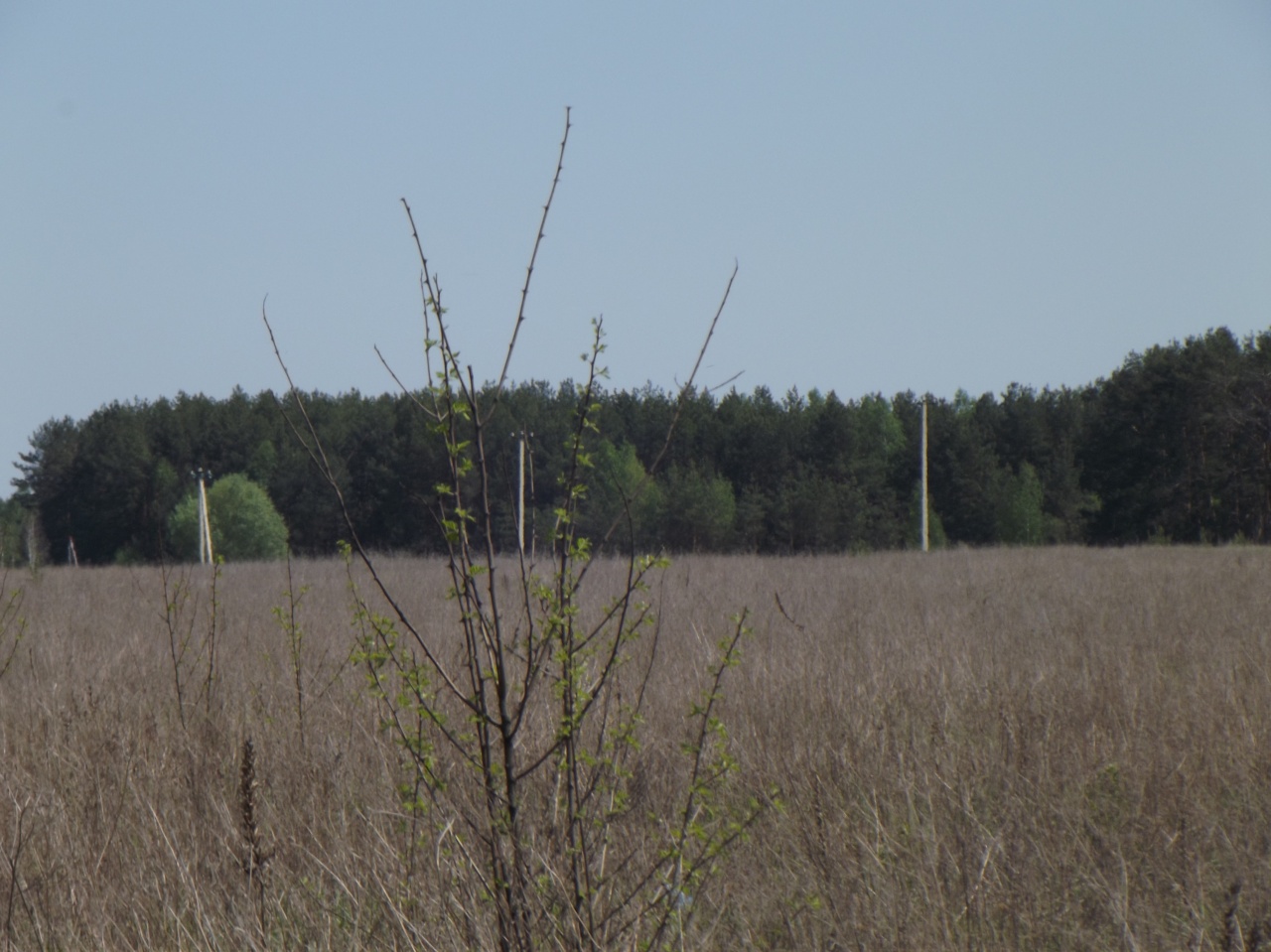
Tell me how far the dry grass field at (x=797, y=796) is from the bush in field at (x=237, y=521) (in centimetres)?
3790

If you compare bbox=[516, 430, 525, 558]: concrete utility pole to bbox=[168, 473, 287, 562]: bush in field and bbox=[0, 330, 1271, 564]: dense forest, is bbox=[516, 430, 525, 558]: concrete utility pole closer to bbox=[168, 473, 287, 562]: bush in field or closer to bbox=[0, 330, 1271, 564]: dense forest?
bbox=[0, 330, 1271, 564]: dense forest

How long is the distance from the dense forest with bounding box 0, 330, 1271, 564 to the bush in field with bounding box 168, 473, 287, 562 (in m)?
1.62

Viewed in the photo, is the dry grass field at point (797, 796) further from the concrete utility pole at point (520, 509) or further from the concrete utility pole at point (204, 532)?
the concrete utility pole at point (204, 532)

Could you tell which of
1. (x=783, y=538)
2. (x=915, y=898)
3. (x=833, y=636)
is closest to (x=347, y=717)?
(x=915, y=898)

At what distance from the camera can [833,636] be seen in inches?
251

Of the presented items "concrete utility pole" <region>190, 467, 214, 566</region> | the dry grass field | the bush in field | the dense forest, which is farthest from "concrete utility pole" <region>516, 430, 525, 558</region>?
the bush in field

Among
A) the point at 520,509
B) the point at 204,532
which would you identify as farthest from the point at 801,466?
the point at 520,509

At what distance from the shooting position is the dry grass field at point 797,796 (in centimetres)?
236

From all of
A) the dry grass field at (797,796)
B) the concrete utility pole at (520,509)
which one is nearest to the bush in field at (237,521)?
the dry grass field at (797,796)

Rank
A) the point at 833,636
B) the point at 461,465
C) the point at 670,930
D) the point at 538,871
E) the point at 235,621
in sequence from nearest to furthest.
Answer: the point at 461,465, the point at 538,871, the point at 670,930, the point at 833,636, the point at 235,621

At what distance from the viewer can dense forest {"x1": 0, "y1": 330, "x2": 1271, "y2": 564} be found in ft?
111

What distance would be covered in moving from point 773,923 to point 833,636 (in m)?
3.94

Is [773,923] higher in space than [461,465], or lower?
lower

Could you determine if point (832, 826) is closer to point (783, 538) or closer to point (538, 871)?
point (538, 871)
